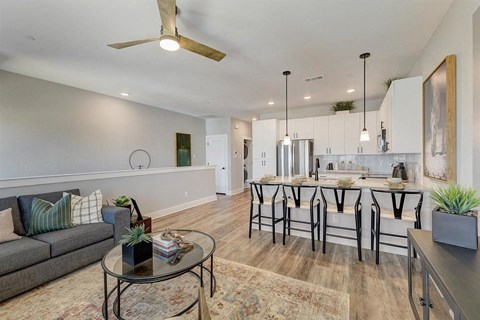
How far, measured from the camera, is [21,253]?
2.02m

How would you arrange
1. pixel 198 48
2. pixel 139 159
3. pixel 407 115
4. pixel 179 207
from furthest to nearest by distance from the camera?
1. pixel 139 159
2. pixel 179 207
3. pixel 407 115
4. pixel 198 48

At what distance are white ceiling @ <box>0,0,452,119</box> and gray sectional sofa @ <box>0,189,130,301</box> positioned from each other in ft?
6.37

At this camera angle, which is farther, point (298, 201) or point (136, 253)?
point (298, 201)

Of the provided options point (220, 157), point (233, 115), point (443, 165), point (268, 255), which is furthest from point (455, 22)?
point (220, 157)

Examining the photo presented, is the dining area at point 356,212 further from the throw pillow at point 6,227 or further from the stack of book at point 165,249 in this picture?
the throw pillow at point 6,227

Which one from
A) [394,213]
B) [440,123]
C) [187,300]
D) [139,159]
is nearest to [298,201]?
[394,213]

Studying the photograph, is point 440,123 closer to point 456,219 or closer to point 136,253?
point 456,219

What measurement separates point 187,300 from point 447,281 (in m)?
1.90

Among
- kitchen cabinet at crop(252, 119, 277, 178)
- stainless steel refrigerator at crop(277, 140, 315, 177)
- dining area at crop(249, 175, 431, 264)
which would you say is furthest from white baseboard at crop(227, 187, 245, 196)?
dining area at crop(249, 175, 431, 264)

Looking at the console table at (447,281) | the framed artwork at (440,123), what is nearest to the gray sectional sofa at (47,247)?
the console table at (447,281)

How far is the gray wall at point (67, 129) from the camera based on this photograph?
341 centimetres

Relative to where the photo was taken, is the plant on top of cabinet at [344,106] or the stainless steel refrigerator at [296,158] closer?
the plant on top of cabinet at [344,106]

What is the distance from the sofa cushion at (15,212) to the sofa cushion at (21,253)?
0.28 m

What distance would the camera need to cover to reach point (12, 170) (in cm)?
341
